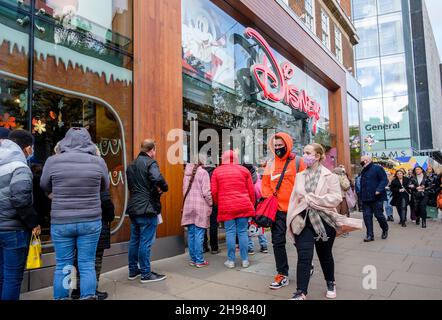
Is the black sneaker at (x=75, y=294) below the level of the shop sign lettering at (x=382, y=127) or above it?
below

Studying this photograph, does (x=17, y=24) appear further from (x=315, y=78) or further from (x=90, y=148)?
(x=315, y=78)

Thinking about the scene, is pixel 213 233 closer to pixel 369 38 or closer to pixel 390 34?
pixel 369 38

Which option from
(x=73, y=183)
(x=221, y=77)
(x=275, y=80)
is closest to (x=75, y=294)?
(x=73, y=183)

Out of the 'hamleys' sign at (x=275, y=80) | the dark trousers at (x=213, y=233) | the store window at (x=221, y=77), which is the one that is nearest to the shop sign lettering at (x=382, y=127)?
the 'hamleys' sign at (x=275, y=80)

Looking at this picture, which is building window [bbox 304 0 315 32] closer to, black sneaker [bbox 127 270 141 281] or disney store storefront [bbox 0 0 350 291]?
disney store storefront [bbox 0 0 350 291]

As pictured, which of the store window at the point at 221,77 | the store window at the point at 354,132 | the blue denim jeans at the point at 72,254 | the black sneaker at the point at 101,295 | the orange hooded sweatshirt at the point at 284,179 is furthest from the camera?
the store window at the point at 354,132

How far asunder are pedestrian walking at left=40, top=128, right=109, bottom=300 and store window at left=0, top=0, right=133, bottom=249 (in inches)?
55.7

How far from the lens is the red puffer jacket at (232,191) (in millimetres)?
4910

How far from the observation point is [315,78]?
13656mm

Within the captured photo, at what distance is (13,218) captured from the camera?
296cm

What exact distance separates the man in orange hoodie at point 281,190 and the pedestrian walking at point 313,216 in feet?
1.36

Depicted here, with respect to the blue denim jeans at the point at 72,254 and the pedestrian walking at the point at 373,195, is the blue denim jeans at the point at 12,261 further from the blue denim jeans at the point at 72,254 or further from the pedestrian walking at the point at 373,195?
the pedestrian walking at the point at 373,195

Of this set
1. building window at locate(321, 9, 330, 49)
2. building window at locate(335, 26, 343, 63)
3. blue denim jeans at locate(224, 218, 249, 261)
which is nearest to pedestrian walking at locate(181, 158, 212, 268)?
blue denim jeans at locate(224, 218, 249, 261)
